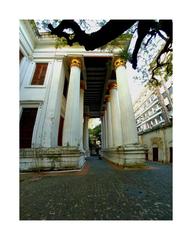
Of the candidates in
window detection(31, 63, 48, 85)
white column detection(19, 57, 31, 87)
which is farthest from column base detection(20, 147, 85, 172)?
white column detection(19, 57, 31, 87)

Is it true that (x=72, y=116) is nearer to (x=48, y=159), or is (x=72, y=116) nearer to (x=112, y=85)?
(x=48, y=159)

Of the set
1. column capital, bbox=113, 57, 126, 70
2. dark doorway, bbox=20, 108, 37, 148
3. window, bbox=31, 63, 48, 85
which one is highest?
column capital, bbox=113, 57, 126, 70

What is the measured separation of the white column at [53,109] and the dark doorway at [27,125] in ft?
2.40

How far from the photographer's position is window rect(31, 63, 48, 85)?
10211mm

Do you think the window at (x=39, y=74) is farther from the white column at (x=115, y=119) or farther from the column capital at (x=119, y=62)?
the white column at (x=115, y=119)

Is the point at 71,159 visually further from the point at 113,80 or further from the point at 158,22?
the point at 113,80

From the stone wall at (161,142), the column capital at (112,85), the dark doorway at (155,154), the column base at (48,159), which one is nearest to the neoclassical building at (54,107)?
Answer: the column base at (48,159)

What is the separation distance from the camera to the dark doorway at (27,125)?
29.3ft

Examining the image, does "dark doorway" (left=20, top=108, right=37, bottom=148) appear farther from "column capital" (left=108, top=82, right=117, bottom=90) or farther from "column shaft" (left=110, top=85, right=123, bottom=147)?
"column capital" (left=108, top=82, right=117, bottom=90)

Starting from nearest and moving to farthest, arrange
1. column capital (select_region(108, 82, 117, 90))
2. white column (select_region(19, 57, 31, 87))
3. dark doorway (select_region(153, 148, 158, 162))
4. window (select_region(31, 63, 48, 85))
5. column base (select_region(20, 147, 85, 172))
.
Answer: column base (select_region(20, 147, 85, 172))
white column (select_region(19, 57, 31, 87))
window (select_region(31, 63, 48, 85))
column capital (select_region(108, 82, 117, 90))
dark doorway (select_region(153, 148, 158, 162))

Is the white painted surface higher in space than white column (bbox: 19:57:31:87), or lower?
lower

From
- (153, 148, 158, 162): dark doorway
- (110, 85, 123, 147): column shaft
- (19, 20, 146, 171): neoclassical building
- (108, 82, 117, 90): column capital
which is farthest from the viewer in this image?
(153, 148, 158, 162): dark doorway

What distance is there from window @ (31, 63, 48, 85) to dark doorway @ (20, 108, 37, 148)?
6.20ft

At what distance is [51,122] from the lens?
9.23 metres
